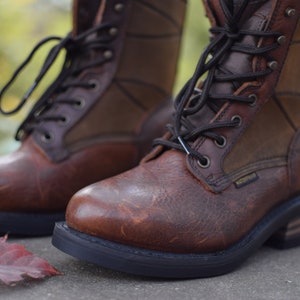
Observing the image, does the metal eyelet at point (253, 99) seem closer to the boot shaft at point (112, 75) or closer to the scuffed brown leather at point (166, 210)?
the scuffed brown leather at point (166, 210)

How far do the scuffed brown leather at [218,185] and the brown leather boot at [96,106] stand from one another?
0.90ft

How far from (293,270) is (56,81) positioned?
74 cm

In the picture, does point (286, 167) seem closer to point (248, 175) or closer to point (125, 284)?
point (248, 175)

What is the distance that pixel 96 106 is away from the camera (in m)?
1.60

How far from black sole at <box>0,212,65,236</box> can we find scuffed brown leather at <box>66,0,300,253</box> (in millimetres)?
265

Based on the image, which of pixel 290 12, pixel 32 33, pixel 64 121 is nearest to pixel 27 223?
pixel 64 121

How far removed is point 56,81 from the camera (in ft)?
5.39

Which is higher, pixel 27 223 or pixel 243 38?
pixel 243 38

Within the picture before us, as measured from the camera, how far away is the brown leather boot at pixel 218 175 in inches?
46.9

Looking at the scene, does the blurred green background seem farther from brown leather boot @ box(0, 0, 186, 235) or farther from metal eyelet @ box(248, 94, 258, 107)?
metal eyelet @ box(248, 94, 258, 107)

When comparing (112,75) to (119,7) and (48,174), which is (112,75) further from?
(48,174)

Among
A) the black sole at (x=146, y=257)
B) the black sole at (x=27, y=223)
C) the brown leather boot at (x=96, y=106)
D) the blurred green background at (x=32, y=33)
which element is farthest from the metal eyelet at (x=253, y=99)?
the blurred green background at (x=32, y=33)

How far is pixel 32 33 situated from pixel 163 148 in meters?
2.41

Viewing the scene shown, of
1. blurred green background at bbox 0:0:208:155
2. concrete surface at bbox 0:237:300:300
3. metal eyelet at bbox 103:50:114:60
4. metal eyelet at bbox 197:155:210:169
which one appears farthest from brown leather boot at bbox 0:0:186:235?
blurred green background at bbox 0:0:208:155
